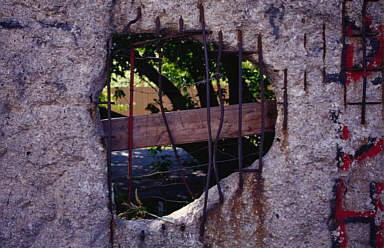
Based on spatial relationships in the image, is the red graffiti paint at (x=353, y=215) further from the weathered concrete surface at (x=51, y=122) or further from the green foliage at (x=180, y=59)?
the green foliage at (x=180, y=59)

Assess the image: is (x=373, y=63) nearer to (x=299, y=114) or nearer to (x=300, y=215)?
(x=299, y=114)

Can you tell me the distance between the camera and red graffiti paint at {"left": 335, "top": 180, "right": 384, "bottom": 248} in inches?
80.4

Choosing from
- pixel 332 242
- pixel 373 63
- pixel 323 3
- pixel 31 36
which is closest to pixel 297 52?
pixel 323 3

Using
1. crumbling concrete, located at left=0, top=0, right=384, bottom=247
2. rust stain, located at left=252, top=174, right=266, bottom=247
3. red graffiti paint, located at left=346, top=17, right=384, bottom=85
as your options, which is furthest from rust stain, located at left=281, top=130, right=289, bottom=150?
red graffiti paint, located at left=346, top=17, right=384, bottom=85

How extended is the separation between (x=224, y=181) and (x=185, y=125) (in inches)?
14.3

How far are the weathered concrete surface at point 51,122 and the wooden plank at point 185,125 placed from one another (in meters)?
0.19

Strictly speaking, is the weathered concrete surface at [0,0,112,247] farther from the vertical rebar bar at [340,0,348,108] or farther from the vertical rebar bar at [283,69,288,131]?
the vertical rebar bar at [340,0,348,108]

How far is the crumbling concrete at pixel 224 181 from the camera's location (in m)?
1.86

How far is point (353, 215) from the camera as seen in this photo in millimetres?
2057

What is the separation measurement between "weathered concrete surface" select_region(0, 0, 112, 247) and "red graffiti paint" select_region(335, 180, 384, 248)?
1.20 meters

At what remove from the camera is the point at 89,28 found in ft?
6.25

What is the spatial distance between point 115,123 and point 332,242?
128 centimetres

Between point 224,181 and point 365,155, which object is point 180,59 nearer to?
point 224,181

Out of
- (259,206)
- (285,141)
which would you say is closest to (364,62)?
(285,141)
